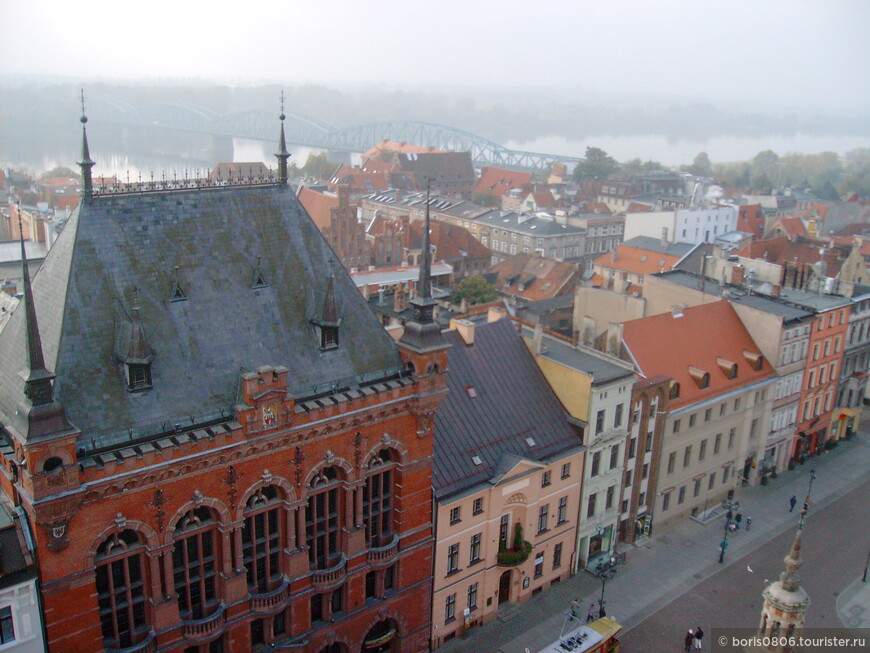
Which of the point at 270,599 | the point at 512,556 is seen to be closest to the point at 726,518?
the point at 512,556

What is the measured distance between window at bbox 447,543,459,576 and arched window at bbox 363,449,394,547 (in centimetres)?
505

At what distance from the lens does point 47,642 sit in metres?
30.4

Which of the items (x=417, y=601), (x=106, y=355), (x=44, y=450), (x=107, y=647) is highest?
(x=106, y=355)

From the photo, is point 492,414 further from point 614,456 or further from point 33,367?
point 33,367

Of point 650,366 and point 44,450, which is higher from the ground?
point 44,450

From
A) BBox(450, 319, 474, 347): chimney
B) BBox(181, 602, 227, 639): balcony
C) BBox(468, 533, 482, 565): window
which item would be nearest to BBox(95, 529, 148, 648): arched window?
BBox(181, 602, 227, 639): balcony

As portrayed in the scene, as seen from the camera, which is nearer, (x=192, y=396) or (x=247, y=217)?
(x=192, y=396)

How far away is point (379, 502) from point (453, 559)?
8.00 meters

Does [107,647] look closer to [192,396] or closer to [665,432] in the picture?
[192,396]

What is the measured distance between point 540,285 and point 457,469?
60.8 m

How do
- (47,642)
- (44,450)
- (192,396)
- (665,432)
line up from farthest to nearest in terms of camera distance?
(665,432) → (192,396) → (47,642) → (44,450)

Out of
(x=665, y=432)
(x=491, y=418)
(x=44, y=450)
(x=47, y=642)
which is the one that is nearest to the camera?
(x=44, y=450)

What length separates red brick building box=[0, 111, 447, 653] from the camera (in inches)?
1184

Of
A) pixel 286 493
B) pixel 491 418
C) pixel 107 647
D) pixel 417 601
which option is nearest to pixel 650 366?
pixel 491 418
